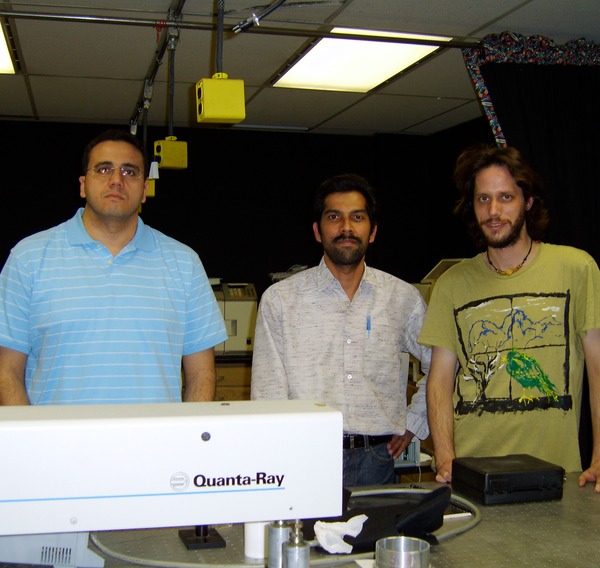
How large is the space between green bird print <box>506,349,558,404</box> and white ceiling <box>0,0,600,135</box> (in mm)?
1461

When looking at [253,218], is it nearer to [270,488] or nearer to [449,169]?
[449,169]

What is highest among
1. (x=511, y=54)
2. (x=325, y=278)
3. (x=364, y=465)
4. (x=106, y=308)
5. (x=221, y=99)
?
(x=511, y=54)

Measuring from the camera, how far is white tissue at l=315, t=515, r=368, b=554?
4.82 feet

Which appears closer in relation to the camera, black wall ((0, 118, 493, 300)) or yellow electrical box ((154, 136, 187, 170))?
yellow electrical box ((154, 136, 187, 170))

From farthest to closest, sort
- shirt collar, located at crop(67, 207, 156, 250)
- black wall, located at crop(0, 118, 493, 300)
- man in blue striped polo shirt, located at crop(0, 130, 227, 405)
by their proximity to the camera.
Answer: black wall, located at crop(0, 118, 493, 300), shirt collar, located at crop(67, 207, 156, 250), man in blue striped polo shirt, located at crop(0, 130, 227, 405)

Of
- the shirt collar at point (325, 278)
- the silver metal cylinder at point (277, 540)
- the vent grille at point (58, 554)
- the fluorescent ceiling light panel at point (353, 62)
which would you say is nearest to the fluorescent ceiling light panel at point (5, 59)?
the fluorescent ceiling light panel at point (353, 62)

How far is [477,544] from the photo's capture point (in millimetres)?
1564

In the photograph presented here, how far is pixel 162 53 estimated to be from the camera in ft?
12.7

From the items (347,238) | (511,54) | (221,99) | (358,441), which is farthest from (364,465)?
(511,54)

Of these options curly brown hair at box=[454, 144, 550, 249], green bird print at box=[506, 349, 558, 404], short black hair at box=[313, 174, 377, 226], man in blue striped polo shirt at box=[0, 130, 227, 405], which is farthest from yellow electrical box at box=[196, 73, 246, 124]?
green bird print at box=[506, 349, 558, 404]

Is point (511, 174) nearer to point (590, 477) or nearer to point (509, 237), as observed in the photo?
point (509, 237)

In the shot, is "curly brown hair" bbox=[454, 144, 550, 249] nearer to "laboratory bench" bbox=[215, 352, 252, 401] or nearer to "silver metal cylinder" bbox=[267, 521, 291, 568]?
"silver metal cylinder" bbox=[267, 521, 291, 568]

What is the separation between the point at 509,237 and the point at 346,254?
1.72ft

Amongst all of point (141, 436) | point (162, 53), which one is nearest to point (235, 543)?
point (141, 436)
